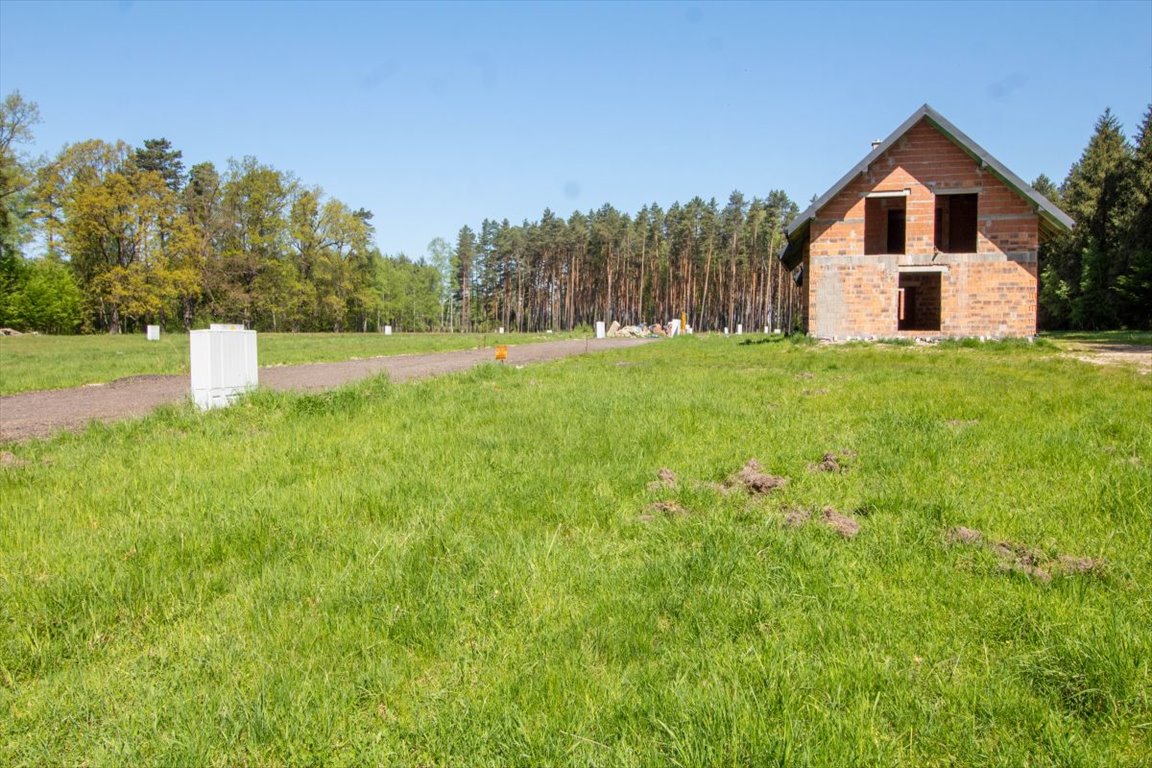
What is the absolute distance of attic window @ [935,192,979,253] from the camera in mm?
26500

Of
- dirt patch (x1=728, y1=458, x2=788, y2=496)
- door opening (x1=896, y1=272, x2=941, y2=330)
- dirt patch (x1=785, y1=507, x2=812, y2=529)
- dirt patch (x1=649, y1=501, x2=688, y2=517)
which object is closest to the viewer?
dirt patch (x1=785, y1=507, x2=812, y2=529)

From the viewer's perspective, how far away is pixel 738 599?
3236 millimetres

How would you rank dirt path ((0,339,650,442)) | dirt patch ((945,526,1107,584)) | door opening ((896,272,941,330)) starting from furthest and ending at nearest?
door opening ((896,272,941,330)) < dirt path ((0,339,650,442)) < dirt patch ((945,526,1107,584))

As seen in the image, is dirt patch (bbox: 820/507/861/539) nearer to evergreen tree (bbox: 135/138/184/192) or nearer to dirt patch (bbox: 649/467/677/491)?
dirt patch (bbox: 649/467/677/491)

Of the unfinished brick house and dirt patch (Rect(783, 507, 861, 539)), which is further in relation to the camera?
the unfinished brick house

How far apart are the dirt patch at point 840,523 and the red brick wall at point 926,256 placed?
65.4 ft

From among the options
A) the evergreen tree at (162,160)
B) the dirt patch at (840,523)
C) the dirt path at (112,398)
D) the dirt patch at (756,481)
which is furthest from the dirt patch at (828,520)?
the evergreen tree at (162,160)

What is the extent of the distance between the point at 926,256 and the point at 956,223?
644 centimetres

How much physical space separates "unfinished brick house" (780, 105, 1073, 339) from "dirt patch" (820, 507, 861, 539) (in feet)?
65.3

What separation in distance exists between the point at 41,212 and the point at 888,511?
64338mm

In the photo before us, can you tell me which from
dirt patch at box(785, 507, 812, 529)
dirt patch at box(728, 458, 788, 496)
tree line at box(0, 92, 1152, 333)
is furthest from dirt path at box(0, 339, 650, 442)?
tree line at box(0, 92, 1152, 333)

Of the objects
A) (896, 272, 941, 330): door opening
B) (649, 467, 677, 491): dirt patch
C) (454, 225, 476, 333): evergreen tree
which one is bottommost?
(649, 467, 677, 491): dirt patch

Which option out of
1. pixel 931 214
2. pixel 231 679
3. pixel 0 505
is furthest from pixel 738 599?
pixel 931 214

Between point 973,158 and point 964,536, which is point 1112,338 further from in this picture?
point 964,536
